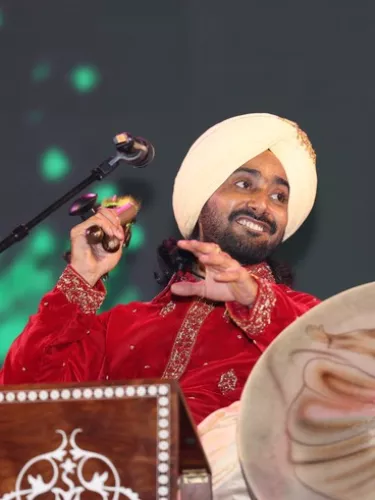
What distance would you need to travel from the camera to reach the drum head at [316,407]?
172cm

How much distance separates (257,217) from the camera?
2.58 meters

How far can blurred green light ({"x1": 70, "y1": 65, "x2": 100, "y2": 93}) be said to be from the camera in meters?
3.45

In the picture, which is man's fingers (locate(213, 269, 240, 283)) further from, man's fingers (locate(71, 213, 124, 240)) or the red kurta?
man's fingers (locate(71, 213, 124, 240))

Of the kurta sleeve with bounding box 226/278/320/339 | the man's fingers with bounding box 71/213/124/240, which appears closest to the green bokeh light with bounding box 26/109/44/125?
the man's fingers with bounding box 71/213/124/240

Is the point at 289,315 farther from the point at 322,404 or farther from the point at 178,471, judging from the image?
the point at 178,471

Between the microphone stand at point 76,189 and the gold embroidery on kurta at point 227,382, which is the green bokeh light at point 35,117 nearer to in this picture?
the microphone stand at point 76,189

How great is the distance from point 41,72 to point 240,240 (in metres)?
1.19

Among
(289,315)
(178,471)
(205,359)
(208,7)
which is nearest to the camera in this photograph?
(178,471)

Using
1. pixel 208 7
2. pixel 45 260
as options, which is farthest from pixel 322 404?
pixel 208 7

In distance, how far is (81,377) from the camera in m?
2.48

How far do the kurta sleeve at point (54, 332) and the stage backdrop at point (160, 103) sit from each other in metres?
0.90

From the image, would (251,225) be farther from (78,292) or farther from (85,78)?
(85,78)

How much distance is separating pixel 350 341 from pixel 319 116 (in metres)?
1.67

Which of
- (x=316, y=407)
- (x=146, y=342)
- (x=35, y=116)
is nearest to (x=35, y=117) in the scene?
(x=35, y=116)
